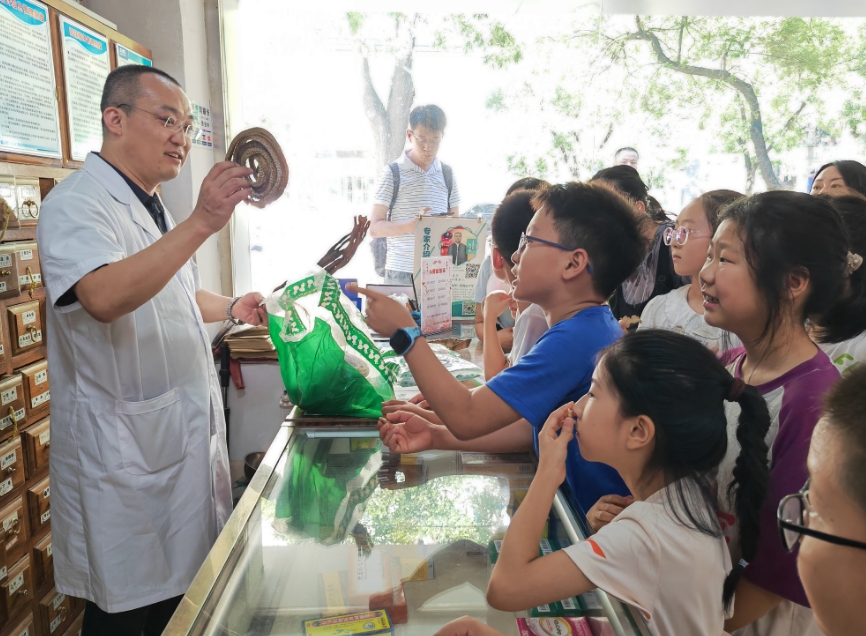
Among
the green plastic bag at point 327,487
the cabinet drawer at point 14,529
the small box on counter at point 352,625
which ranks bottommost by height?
the cabinet drawer at point 14,529

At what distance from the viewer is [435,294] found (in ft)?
9.26

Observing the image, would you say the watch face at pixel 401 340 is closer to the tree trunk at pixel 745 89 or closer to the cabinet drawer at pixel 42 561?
the cabinet drawer at pixel 42 561

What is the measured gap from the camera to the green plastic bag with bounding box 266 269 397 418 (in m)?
1.70

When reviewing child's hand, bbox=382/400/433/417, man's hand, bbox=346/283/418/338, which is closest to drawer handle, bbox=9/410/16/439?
child's hand, bbox=382/400/433/417

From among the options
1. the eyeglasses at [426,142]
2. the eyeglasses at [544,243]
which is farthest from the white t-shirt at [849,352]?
the eyeglasses at [426,142]

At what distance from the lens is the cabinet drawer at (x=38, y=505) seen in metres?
2.12

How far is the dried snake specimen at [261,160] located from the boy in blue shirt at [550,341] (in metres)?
0.54

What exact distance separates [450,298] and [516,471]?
153 cm

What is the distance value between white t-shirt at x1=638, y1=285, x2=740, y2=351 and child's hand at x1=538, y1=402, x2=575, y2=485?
3.10 ft

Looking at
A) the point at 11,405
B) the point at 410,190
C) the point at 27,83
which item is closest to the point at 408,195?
the point at 410,190

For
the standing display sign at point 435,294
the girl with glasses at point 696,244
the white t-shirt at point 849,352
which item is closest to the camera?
the white t-shirt at point 849,352

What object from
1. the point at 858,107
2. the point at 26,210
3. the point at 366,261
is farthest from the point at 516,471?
the point at 858,107

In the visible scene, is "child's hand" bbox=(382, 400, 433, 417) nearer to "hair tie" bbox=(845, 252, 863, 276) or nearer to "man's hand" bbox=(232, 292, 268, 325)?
"man's hand" bbox=(232, 292, 268, 325)

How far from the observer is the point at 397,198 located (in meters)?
4.06
